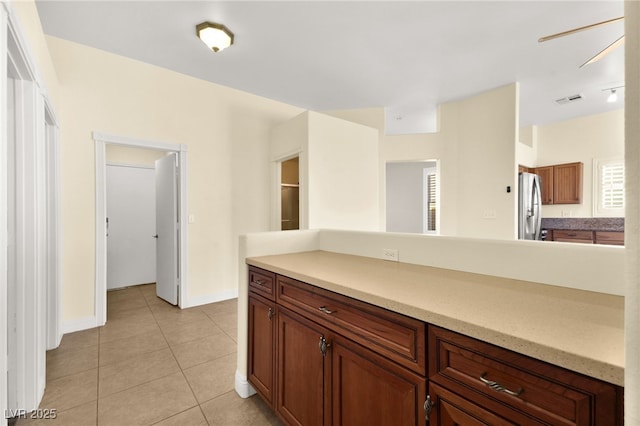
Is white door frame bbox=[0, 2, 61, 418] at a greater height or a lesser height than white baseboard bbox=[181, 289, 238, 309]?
greater

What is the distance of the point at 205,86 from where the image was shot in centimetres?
385

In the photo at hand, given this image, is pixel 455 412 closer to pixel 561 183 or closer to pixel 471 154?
pixel 471 154

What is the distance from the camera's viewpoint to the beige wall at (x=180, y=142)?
2.98 m

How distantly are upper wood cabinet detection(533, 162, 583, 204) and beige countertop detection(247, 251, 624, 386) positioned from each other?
5.75 metres

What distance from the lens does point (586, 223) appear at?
532 centimetres

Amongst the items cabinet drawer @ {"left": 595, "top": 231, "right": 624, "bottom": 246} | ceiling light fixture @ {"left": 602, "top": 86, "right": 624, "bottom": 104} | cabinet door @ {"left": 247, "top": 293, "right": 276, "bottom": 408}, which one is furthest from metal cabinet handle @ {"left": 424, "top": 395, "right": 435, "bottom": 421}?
cabinet drawer @ {"left": 595, "top": 231, "right": 624, "bottom": 246}

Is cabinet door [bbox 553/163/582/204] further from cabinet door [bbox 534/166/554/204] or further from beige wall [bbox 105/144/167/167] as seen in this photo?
beige wall [bbox 105/144/167/167]

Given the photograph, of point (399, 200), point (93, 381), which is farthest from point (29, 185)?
point (399, 200)

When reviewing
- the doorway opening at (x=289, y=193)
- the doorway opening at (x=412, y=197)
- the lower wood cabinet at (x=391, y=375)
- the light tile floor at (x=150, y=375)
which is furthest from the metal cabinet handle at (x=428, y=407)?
the doorway opening at (x=412, y=197)

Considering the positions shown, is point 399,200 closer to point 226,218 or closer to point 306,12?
point 226,218

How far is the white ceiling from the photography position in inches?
101

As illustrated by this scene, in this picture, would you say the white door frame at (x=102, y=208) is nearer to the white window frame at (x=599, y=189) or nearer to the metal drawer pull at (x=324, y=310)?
the metal drawer pull at (x=324, y=310)

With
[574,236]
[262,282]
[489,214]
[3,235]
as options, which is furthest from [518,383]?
[574,236]

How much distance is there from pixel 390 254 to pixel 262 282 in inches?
32.1
